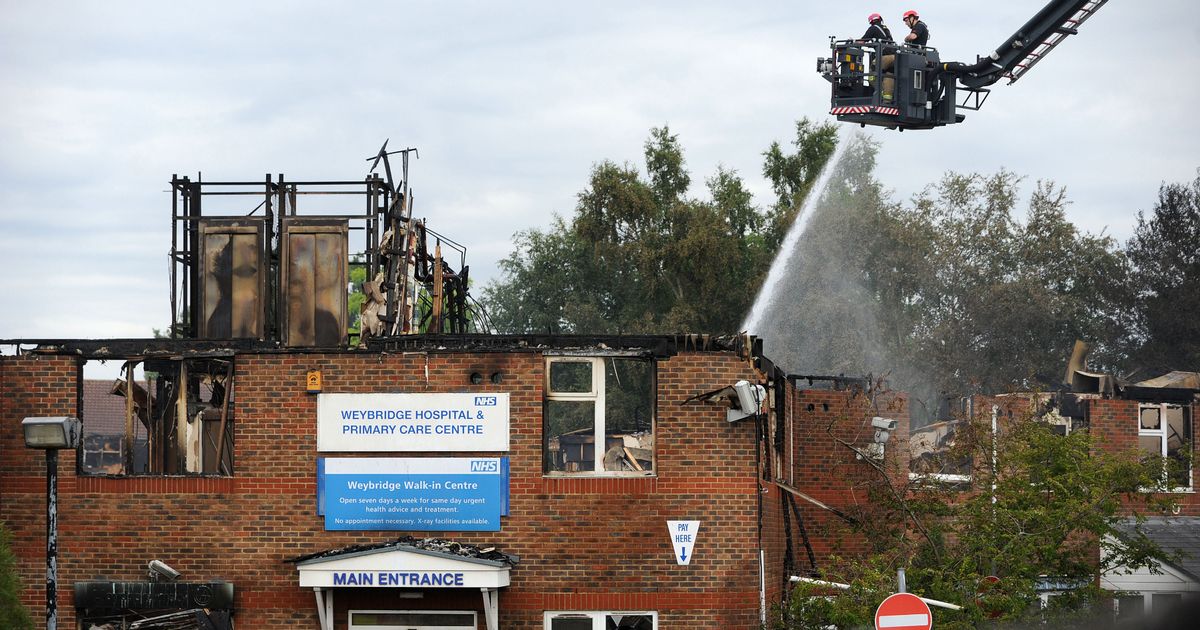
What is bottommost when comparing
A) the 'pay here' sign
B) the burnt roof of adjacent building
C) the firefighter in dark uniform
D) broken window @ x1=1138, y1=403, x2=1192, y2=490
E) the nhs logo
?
the 'pay here' sign

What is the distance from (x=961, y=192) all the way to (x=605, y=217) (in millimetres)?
12944

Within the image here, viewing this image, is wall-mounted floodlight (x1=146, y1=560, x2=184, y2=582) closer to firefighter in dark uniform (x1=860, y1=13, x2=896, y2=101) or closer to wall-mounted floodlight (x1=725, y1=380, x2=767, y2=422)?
wall-mounted floodlight (x1=725, y1=380, x2=767, y2=422)

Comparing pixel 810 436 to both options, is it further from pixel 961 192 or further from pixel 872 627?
pixel 961 192

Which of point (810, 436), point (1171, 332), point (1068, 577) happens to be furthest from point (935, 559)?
point (1171, 332)

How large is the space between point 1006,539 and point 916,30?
18317 mm

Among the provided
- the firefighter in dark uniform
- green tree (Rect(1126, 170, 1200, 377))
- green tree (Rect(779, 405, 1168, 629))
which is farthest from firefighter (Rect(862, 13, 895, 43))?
green tree (Rect(1126, 170, 1200, 377))

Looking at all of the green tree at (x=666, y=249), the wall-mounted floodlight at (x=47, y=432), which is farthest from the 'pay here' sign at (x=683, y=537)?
the green tree at (x=666, y=249)

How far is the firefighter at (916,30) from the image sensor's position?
35.2 metres

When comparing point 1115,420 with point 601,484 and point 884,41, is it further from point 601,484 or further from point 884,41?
point 601,484

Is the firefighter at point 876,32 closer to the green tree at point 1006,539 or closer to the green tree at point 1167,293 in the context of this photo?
the green tree at point 1006,539

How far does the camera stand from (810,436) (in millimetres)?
26719

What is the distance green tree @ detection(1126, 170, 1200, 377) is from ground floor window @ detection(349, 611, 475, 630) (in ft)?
141

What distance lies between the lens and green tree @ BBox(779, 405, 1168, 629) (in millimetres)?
18531

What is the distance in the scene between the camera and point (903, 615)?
525 inches
